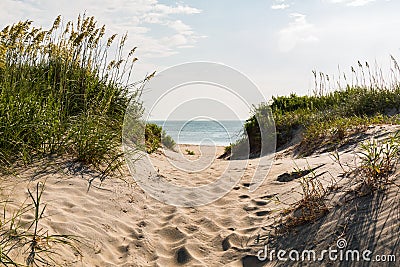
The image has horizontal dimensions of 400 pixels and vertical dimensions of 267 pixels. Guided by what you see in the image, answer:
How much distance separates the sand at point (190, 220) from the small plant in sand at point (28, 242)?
113 millimetres

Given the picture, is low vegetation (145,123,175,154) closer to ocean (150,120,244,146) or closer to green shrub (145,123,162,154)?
green shrub (145,123,162,154)

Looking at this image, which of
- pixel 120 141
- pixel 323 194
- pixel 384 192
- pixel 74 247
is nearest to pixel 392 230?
pixel 384 192

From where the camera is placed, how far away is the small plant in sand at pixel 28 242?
10.4 ft

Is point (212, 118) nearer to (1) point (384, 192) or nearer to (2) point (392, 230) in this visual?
(1) point (384, 192)

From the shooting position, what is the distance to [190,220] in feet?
15.5

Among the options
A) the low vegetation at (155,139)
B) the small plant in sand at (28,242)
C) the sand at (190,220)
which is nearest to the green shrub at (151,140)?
the low vegetation at (155,139)

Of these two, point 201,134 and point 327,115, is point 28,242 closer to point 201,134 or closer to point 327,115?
point 327,115

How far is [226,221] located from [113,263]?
1449mm

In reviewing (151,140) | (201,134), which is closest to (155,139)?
(151,140)

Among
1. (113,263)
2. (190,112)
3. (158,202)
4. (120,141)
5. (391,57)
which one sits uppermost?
(391,57)

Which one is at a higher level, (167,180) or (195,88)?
(195,88)

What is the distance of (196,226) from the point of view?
455 cm

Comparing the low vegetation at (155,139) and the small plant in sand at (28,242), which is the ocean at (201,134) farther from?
the small plant in sand at (28,242)

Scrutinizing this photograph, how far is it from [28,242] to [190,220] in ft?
6.23
